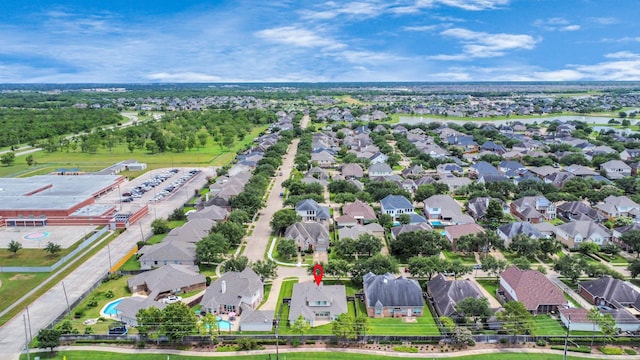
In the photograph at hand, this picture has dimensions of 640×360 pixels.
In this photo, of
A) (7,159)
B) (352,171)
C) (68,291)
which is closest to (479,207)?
(352,171)

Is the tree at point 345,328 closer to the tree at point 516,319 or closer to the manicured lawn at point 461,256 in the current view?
the tree at point 516,319

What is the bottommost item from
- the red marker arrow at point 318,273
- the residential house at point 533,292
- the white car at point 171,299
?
the white car at point 171,299

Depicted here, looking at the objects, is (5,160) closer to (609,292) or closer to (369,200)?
(369,200)

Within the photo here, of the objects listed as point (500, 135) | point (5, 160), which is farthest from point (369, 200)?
point (5, 160)

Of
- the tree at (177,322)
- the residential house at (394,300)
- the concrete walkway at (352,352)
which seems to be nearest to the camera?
the concrete walkway at (352,352)

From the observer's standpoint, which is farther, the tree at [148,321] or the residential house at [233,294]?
the residential house at [233,294]

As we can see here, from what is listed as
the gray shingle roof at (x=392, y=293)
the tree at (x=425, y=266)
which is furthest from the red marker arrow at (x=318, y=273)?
the tree at (x=425, y=266)

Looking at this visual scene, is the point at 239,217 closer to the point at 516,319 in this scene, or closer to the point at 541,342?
the point at 516,319

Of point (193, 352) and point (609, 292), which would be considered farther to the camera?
point (609, 292)
